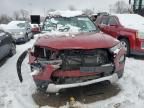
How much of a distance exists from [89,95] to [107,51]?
100 cm

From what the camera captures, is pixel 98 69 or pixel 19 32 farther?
pixel 19 32

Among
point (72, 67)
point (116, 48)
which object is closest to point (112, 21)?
point (116, 48)

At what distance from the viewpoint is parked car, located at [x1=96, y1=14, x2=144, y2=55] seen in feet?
35.0

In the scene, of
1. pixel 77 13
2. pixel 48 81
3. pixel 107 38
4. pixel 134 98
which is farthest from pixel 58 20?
pixel 134 98

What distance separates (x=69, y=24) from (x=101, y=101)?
2.73 metres

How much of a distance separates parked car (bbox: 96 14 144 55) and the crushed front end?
3602 millimetres

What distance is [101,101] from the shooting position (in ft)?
20.1

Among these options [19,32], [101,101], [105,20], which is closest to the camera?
[101,101]

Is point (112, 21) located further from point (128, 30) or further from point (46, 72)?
point (46, 72)

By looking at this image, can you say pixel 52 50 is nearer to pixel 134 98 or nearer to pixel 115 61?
pixel 115 61

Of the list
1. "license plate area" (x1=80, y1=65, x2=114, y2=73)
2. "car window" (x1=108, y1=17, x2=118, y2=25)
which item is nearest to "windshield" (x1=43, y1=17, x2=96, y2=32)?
"license plate area" (x1=80, y1=65, x2=114, y2=73)

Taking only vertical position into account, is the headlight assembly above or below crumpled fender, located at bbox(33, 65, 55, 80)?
above

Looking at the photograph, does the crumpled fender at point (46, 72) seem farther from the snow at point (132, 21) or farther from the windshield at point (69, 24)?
the snow at point (132, 21)

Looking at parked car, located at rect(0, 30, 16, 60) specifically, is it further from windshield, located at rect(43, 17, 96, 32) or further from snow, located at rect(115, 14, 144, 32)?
snow, located at rect(115, 14, 144, 32)
